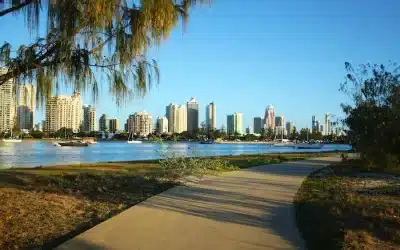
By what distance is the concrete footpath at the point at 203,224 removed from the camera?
23.0ft

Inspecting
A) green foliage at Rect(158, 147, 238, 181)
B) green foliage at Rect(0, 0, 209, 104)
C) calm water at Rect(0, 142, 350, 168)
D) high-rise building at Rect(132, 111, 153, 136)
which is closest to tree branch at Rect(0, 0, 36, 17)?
green foliage at Rect(0, 0, 209, 104)

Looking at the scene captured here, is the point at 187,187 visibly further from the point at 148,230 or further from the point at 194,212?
the point at 148,230

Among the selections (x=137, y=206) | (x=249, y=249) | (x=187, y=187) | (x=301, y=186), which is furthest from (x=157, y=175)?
(x=249, y=249)

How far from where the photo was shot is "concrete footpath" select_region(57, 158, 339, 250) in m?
7.00

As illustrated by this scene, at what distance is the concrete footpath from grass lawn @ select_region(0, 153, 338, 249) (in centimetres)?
57

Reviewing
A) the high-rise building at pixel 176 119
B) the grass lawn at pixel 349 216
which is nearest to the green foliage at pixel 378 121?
the grass lawn at pixel 349 216

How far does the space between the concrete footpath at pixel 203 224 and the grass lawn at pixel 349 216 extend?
327 millimetres

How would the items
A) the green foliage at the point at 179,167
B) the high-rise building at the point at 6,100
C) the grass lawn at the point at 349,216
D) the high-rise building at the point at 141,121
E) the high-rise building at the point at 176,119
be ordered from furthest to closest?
the high-rise building at the point at 176,119, the green foliage at the point at 179,167, the high-rise building at the point at 141,121, the high-rise building at the point at 6,100, the grass lawn at the point at 349,216

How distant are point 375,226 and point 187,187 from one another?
6756mm

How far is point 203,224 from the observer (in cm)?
846

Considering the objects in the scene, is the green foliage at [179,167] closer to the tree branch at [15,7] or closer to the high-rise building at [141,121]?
the high-rise building at [141,121]

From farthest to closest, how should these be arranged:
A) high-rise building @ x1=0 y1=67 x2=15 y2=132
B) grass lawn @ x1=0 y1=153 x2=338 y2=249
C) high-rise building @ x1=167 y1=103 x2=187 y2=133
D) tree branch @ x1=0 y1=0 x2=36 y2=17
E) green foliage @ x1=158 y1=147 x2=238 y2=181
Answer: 1. high-rise building @ x1=167 y1=103 x2=187 y2=133
2. green foliage @ x1=158 y1=147 x2=238 y2=181
3. grass lawn @ x1=0 y1=153 x2=338 y2=249
4. high-rise building @ x1=0 y1=67 x2=15 y2=132
5. tree branch @ x1=0 y1=0 x2=36 y2=17

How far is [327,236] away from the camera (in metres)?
7.59

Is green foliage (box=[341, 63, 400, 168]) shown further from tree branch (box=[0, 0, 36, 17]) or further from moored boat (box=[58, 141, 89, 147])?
moored boat (box=[58, 141, 89, 147])
